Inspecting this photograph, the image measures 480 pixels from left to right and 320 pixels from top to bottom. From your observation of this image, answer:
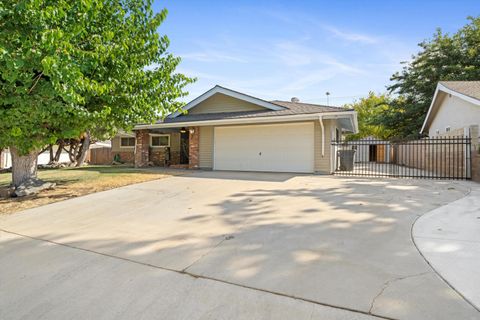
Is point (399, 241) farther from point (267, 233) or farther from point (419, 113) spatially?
point (419, 113)

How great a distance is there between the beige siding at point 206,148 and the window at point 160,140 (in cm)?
350

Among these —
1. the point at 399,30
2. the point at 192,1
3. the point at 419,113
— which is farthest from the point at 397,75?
the point at 192,1

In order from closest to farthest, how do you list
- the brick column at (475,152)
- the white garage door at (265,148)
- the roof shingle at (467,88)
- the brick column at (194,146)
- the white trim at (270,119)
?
the brick column at (475,152)
the roof shingle at (467,88)
the white trim at (270,119)
the white garage door at (265,148)
the brick column at (194,146)

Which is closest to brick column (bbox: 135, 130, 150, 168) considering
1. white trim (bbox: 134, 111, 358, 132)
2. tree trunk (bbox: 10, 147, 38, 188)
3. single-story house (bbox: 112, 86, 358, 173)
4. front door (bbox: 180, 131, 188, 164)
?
single-story house (bbox: 112, 86, 358, 173)

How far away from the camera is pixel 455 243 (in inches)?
129

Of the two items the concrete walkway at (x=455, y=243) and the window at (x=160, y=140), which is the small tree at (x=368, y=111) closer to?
the window at (x=160, y=140)

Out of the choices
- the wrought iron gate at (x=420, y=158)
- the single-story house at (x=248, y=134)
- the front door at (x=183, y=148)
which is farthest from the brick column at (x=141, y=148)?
the wrought iron gate at (x=420, y=158)

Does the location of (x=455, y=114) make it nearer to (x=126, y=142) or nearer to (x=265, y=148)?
(x=265, y=148)

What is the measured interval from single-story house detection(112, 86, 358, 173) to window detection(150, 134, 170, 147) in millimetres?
166

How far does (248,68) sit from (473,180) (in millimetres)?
10947

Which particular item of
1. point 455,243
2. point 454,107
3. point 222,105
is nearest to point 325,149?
point 222,105

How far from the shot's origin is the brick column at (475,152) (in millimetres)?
8289

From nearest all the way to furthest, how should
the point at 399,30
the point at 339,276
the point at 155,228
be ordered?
the point at 339,276
the point at 155,228
the point at 399,30

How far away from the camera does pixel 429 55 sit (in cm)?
2083
